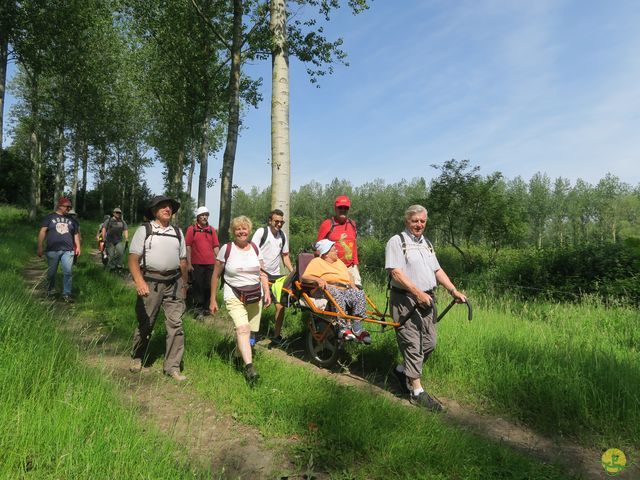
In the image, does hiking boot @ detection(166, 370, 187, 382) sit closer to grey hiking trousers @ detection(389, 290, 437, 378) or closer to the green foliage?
grey hiking trousers @ detection(389, 290, 437, 378)

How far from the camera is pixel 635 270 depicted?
30.3 ft

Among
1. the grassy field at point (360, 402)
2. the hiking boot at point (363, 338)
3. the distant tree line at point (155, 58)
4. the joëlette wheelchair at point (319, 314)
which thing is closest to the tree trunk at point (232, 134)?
the distant tree line at point (155, 58)

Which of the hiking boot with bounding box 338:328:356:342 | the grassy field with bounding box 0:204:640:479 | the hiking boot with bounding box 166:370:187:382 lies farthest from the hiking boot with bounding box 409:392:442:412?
the hiking boot with bounding box 166:370:187:382

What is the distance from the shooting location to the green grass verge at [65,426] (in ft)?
7.61

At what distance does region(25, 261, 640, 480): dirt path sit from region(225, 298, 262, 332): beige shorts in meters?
0.88

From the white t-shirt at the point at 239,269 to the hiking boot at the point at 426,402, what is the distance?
7.16 ft

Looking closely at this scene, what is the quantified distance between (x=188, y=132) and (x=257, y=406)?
2613 cm

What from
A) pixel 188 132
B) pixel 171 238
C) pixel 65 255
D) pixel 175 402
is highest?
pixel 188 132

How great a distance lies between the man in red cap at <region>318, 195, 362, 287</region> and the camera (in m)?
6.27

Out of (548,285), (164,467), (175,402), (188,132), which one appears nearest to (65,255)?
(175,402)

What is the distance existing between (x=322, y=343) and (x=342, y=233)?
175cm

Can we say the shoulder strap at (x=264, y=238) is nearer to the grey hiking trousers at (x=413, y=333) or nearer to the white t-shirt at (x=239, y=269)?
the white t-shirt at (x=239, y=269)

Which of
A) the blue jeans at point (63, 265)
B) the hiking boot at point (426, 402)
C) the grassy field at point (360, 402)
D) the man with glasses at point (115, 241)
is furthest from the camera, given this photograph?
the man with glasses at point (115, 241)

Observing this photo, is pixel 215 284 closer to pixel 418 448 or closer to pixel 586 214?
pixel 418 448
